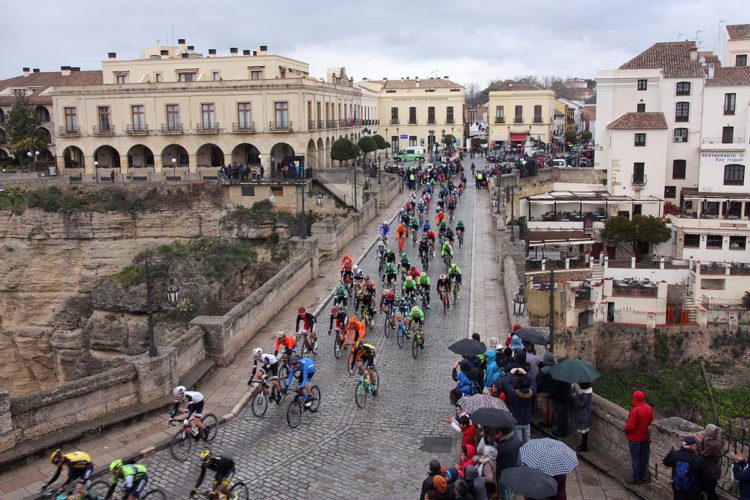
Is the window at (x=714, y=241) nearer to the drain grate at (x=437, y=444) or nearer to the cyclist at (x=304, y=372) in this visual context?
the drain grate at (x=437, y=444)

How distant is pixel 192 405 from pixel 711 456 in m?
8.13

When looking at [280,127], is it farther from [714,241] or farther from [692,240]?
[714,241]

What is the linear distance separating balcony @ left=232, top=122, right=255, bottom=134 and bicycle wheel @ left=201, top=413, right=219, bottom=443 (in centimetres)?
3638

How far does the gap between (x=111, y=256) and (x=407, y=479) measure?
36.4 metres

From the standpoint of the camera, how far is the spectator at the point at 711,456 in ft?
28.6

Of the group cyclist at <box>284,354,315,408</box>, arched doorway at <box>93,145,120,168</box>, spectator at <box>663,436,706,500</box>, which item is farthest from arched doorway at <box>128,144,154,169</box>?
spectator at <box>663,436,706,500</box>

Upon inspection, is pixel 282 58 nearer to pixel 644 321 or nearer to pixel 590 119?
pixel 644 321

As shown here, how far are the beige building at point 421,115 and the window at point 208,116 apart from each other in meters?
34.3

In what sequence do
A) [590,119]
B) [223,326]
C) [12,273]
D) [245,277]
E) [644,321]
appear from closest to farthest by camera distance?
[223,326]
[644,321]
[245,277]
[12,273]
[590,119]

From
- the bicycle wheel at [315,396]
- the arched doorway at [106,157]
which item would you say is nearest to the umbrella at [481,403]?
the bicycle wheel at [315,396]

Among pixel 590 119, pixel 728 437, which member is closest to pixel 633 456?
pixel 728 437

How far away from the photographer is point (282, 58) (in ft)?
179

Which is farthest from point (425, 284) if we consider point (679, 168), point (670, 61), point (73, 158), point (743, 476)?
point (670, 61)

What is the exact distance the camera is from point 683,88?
167 feet
